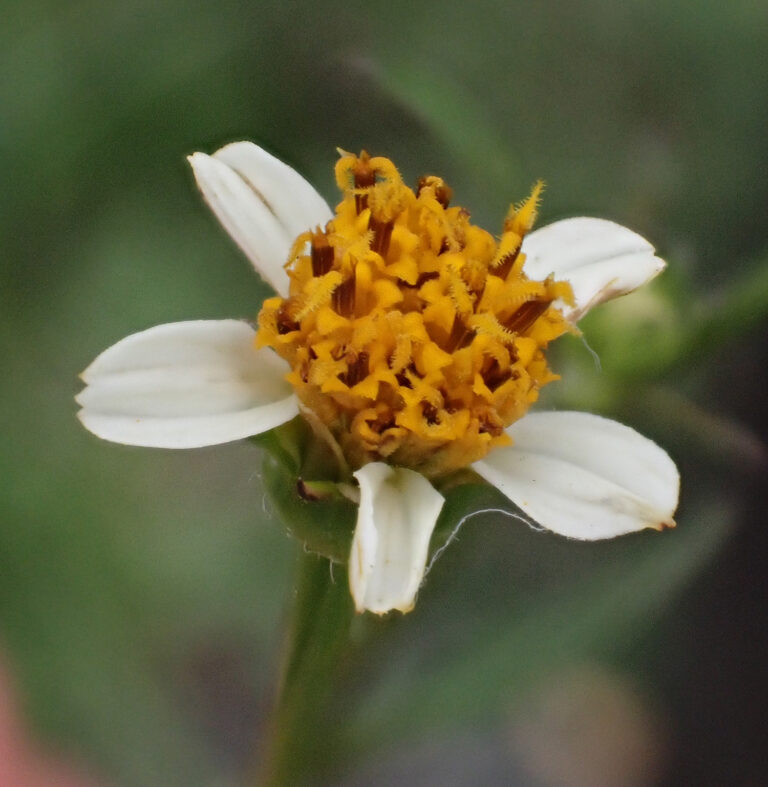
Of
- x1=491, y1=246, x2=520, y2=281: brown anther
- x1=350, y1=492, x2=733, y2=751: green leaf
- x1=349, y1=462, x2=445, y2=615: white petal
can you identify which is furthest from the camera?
x1=350, y1=492, x2=733, y2=751: green leaf

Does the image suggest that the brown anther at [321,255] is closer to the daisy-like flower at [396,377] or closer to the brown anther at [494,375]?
the daisy-like flower at [396,377]

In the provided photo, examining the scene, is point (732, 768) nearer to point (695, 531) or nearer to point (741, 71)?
point (695, 531)

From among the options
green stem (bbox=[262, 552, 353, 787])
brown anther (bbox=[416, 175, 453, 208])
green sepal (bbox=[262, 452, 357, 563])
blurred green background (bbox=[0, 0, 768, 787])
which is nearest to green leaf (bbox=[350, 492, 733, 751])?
blurred green background (bbox=[0, 0, 768, 787])

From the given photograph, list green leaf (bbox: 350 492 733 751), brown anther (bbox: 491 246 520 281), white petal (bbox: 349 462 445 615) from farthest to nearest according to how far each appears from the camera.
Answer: green leaf (bbox: 350 492 733 751) < brown anther (bbox: 491 246 520 281) < white petal (bbox: 349 462 445 615)

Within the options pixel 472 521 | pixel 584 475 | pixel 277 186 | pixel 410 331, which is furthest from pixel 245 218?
pixel 472 521

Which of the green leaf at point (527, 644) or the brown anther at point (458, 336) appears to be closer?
the brown anther at point (458, 336)

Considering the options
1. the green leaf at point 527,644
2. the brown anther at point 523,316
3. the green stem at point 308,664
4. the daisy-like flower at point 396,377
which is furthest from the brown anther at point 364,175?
the green leaf at point 527,644

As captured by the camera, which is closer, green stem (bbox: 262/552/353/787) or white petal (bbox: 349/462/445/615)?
white petal (bbox: 349/462/445/615)

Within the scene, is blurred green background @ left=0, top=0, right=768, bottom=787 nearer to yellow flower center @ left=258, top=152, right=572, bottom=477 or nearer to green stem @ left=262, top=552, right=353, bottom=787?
green stem @ left=262, top=552, right=353, bottom=787
